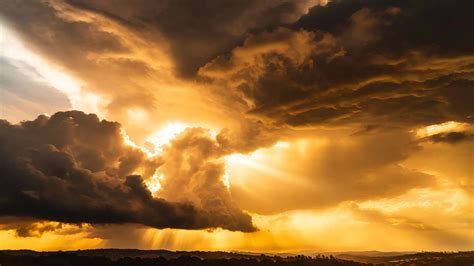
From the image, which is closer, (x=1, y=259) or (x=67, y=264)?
(x=1, y=259)

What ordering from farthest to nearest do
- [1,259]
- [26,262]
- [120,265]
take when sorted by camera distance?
1. [120,265]
2. [26,262]
3. [1,259]

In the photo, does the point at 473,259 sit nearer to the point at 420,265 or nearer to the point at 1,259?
the point at 420,265

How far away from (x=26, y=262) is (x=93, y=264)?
34.3 m

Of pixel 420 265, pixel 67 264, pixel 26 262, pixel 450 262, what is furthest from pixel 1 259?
pixel 450 262

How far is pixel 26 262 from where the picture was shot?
168m

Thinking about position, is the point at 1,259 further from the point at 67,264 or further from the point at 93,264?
the point at 93,264

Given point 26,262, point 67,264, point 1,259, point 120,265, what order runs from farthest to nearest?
1. point 120,265
2. point 67,264
3. point 26,262
4. point 1,259

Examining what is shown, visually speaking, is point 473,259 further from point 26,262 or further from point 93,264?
point 26,262

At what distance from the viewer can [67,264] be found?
186750mm

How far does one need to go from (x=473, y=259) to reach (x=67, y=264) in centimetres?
16675

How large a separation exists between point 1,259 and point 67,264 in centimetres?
3425

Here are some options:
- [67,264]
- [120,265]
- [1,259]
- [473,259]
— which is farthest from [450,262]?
[1,259]

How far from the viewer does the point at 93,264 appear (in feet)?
648

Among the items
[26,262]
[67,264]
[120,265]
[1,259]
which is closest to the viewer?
[1,259]
